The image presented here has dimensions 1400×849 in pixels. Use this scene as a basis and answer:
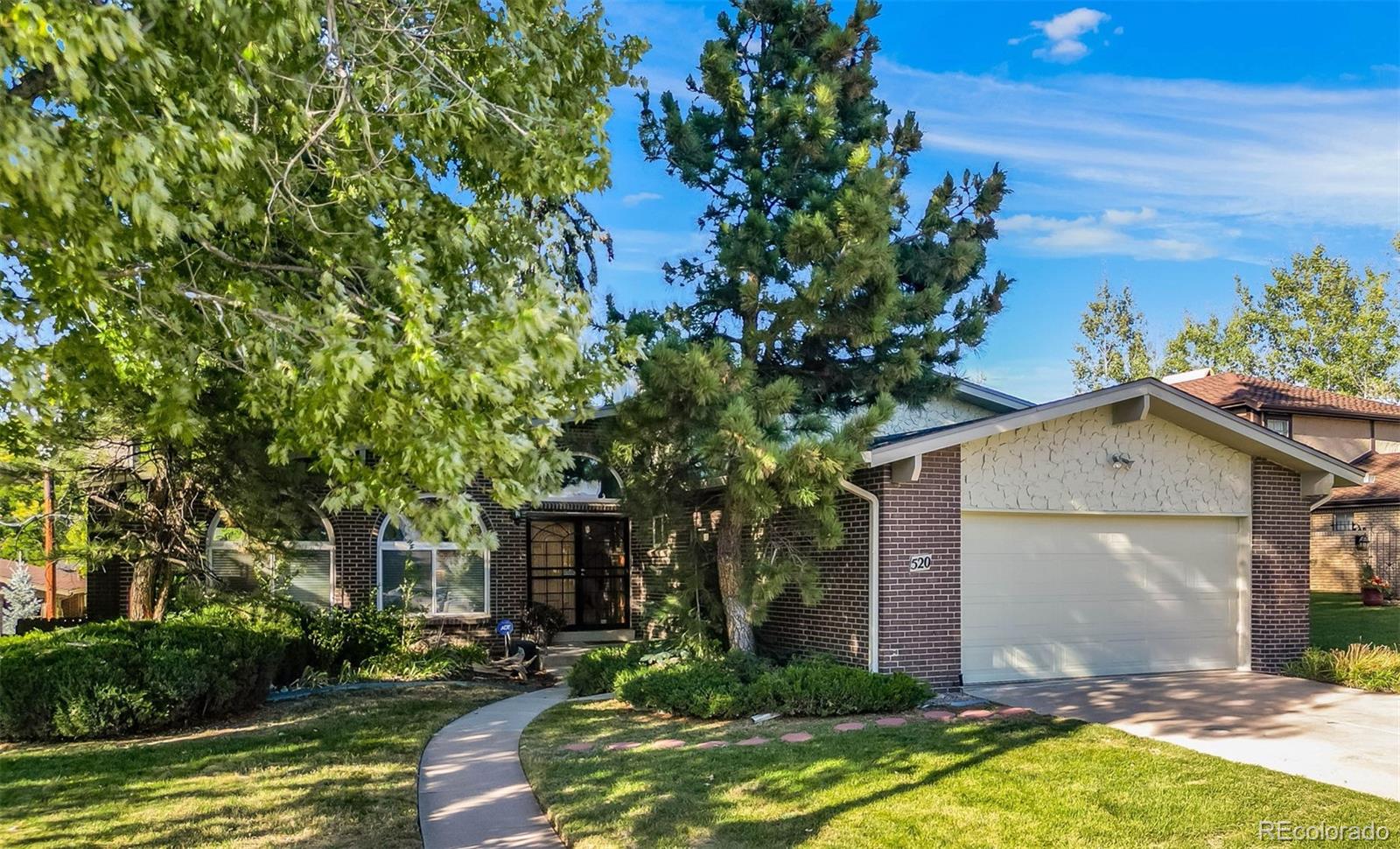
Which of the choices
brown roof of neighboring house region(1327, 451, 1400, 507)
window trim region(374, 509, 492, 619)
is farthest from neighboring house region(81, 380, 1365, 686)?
brown roof of neighboring house region(1327, 451, 1400, 507)

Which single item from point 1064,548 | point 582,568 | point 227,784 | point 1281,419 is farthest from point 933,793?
point 1281,419

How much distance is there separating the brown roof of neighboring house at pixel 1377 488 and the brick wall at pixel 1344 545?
0.99 ft

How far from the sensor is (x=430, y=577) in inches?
606

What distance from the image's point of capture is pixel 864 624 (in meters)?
11.5

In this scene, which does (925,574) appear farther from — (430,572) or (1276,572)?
(430,572)

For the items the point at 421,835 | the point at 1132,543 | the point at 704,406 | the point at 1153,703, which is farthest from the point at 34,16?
the point at 1132,543

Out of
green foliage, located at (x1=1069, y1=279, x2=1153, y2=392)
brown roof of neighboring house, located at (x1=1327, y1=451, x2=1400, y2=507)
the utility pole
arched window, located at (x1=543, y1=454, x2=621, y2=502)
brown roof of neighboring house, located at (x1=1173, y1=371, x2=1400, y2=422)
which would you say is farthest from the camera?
green foliage, located at (x1=1069, y1=279, x2=1153, y2=392)

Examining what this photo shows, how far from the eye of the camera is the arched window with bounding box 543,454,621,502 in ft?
54.4

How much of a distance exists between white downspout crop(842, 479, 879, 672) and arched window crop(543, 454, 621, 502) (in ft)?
19.2

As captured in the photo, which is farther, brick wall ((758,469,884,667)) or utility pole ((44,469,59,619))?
utility pole ((44,469,59,619))

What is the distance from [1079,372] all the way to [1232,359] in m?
6.66

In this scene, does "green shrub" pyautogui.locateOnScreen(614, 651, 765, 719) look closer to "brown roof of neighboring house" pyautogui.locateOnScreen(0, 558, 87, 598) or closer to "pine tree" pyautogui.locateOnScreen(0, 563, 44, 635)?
"pine tree" pyautogui.locateOnScreen(0, 563, 44, 635)

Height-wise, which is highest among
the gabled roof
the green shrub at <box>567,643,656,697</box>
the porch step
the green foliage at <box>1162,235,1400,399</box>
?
the green foliage at <box>1162,235,1400,399</box>

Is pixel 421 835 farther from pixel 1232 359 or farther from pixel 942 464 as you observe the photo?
pixel 1232 359
